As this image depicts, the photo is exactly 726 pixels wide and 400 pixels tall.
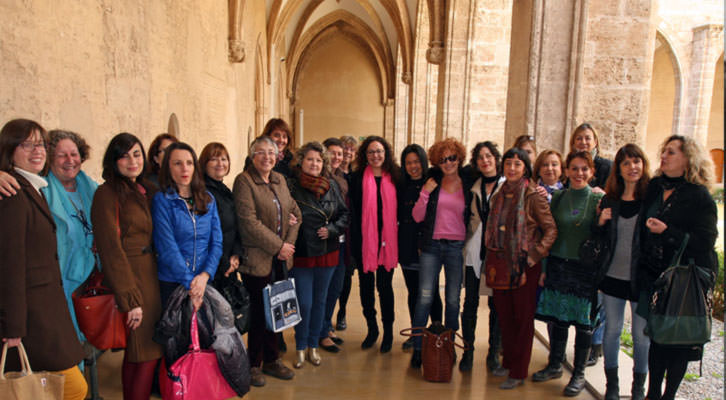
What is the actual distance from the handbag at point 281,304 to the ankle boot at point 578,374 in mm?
2006

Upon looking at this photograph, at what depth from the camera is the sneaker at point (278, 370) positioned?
3369mm

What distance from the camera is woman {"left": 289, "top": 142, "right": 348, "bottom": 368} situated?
11.2ft

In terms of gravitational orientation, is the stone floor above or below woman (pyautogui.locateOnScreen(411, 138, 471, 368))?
below

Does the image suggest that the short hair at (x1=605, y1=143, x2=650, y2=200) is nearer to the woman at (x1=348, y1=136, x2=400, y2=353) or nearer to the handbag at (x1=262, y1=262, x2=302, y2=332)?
the woman at (x1=348, y1=136, x2=400, y2=353)

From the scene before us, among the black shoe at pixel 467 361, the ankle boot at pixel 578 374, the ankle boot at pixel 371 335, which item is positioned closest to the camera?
the ankle boot at pixel 578 374

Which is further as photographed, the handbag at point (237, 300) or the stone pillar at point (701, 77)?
the stone pillar at point (701, 77)

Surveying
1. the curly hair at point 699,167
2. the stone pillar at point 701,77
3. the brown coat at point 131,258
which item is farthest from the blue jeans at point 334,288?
the stone pillar at point 701,77

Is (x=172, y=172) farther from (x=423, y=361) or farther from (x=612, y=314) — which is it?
(x=612, y=314)

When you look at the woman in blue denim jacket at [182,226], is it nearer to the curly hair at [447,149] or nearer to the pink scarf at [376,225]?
the pink scarf at [376,225]

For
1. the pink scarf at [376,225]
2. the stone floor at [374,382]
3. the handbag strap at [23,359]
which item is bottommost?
the stone floor at [374,382]

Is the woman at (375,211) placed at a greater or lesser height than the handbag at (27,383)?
greater

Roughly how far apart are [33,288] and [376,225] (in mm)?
2347

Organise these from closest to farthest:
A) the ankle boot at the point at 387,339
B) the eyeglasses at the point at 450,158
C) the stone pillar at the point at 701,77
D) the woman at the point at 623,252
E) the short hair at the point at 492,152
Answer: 1. the woman at the point at 623,252
2. the short hair at the point at 492,152
3. the eyeglasses at the point at 450,158
4. the ankle boot at the point at 387,339
5. the stone pillar at the point at 701,77

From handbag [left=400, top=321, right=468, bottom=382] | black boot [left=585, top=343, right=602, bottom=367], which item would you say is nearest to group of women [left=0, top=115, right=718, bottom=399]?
handbag [left=400, top=321, right=468, bottom=382]
